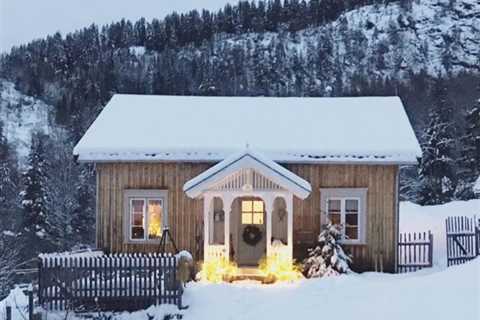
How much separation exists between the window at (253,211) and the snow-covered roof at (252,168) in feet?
7.04

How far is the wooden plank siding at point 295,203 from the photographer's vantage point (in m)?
19.0

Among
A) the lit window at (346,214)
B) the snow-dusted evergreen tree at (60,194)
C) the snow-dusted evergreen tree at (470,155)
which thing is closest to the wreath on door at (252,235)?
the lit window at (346,214)

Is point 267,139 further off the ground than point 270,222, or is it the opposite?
point 267,139

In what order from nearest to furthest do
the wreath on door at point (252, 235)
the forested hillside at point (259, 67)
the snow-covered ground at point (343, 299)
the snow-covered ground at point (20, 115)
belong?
the snow-covered ground at point (343, 299) < the wreath on door at point (252, 235) < the forested hillside at point (259, 67) < the snow-covered ground at point (20, 115)

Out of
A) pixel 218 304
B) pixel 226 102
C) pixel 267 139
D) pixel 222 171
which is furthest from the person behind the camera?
pixel 226 102

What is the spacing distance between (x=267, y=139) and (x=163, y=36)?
9921 centimetres

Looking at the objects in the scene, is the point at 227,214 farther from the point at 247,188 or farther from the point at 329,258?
the point at 329,258

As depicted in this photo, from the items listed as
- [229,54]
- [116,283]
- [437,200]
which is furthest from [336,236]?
[229,54]

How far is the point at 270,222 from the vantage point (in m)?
17.8

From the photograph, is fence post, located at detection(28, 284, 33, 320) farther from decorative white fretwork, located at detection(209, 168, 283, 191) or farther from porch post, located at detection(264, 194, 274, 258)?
porch post, located at detection(264, 194, 274, 258)

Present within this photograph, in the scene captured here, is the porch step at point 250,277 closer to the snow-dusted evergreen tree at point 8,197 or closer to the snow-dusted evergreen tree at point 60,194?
the snow-dusted evergreen tree at point 60,194

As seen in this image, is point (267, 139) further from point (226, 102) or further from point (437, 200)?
point (437, 200)

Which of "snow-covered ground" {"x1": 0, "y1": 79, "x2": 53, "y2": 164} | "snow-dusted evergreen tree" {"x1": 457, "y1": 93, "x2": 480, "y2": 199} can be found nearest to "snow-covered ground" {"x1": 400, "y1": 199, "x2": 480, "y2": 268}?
"snow-dusted evergreen tree" {"x1": 457, "y1": 93, "x2": 480, "y2": 199}

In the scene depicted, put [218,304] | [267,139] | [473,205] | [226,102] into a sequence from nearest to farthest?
1. [218,304]
2. [267,139]
3. [226,102]
4. [473,205]
